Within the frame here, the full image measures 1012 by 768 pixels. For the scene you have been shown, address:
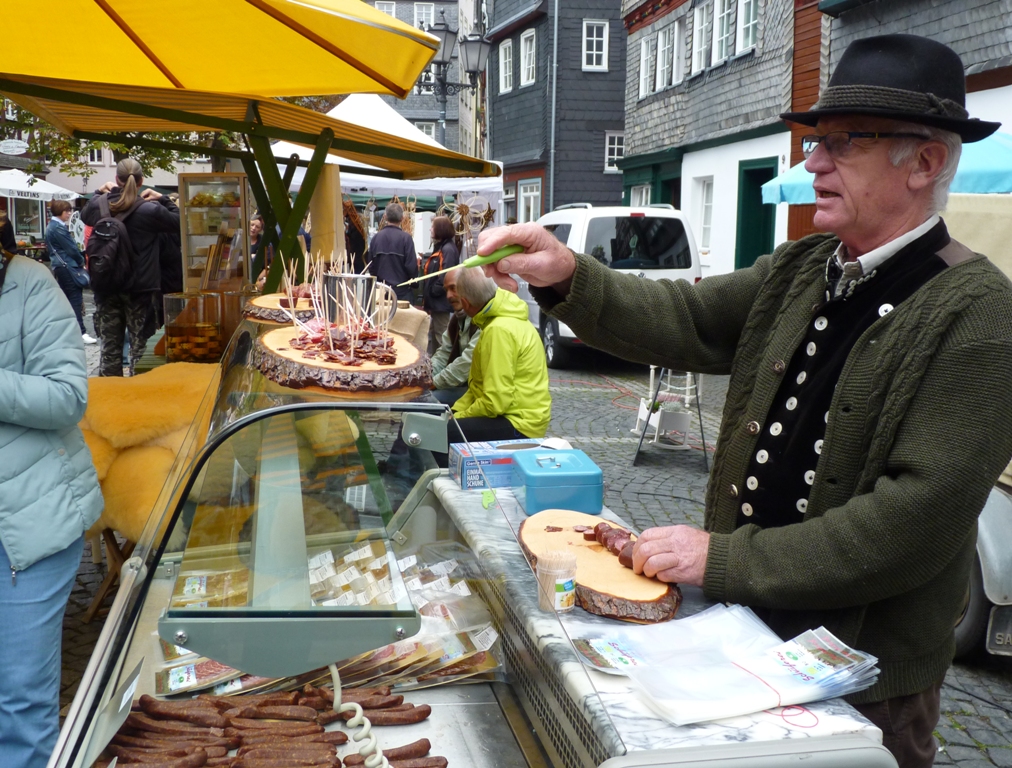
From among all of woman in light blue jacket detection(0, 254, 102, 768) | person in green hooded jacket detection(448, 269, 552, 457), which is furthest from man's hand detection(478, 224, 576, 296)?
person in green hooded jacket detection(448, 269, 552, 457)

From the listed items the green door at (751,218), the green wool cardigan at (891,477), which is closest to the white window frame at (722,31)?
the green door at (751,218)

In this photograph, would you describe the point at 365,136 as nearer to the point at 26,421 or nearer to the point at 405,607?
the point at 26,421

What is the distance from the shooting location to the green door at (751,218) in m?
15.4

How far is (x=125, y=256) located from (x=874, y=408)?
26.0 feet

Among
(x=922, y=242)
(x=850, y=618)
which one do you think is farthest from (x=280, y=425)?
(x=922, y=242)

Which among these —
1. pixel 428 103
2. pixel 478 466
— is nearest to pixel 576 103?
→ pixel 478 466

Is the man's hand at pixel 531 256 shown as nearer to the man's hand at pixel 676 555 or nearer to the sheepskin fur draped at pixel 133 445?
the man's hand at pixel 676 555

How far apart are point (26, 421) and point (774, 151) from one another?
1353cm

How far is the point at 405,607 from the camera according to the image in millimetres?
1926

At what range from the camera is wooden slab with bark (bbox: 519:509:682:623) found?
1.80m

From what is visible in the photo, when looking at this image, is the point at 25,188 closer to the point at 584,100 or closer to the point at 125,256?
the point at 125,256

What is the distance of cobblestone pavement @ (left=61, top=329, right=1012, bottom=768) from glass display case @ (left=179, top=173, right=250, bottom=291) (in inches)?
73.4

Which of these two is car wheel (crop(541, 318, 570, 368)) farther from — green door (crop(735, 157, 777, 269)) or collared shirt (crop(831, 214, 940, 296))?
Answer: collared shirt (crop(831, 214, 940, 296))

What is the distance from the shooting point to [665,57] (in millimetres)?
19609
